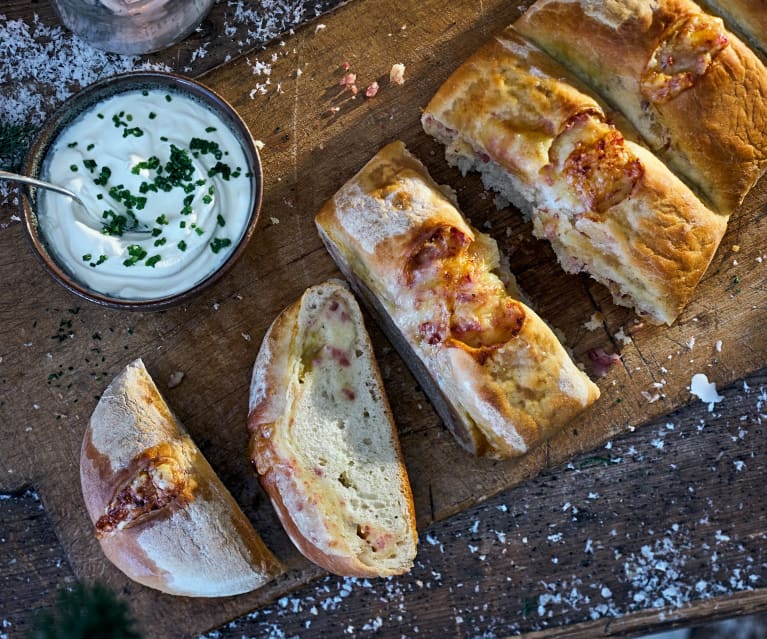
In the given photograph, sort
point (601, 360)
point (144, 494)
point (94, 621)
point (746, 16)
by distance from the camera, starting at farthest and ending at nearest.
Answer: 1. point (601, 360)
2. point (746, 16)
3. point (144, 494)
4. point (94, 621)

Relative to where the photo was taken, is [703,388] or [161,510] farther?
[703,388]

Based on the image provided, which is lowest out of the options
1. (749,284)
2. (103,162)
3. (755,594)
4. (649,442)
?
(755,594)

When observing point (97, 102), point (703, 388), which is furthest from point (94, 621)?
point (703, 388)

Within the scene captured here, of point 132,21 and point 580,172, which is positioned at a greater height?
point 132,21

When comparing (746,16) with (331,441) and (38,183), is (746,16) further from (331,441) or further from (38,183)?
(38,183)

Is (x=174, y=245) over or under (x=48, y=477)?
over

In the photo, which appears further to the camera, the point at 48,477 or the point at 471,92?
the point at 48,477

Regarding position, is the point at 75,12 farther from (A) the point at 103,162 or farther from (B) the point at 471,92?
(B) the point at 471,92

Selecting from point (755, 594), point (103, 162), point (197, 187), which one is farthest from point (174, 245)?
point (755, 594)
